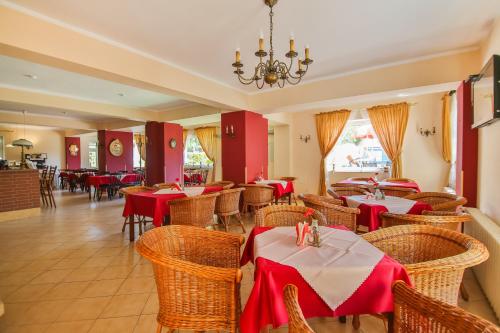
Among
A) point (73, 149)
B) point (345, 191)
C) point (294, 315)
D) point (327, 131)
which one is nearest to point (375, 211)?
point (345, 191)

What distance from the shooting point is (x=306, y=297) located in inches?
46.3

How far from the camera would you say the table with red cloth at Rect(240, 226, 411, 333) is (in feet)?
3.81

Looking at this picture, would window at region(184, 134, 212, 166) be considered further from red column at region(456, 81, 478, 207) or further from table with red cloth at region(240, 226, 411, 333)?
table with red cloth at region(240, 226, 411, 333)

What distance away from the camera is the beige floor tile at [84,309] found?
1968mm

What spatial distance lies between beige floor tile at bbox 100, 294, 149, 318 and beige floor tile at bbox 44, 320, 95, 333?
0.12m

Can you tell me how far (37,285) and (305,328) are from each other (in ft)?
9.70

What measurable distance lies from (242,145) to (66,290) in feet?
12.6

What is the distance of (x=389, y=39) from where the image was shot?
307 cm

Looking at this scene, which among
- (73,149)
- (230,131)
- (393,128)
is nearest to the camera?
(230,131)

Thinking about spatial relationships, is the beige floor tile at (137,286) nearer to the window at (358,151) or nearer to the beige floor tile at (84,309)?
the beige floor tile at (84,309)

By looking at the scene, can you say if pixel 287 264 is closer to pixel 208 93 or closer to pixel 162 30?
pixel 162 30

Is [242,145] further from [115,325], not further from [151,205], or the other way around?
[115,325]

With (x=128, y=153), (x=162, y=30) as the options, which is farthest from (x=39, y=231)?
(x=128, y=153)
